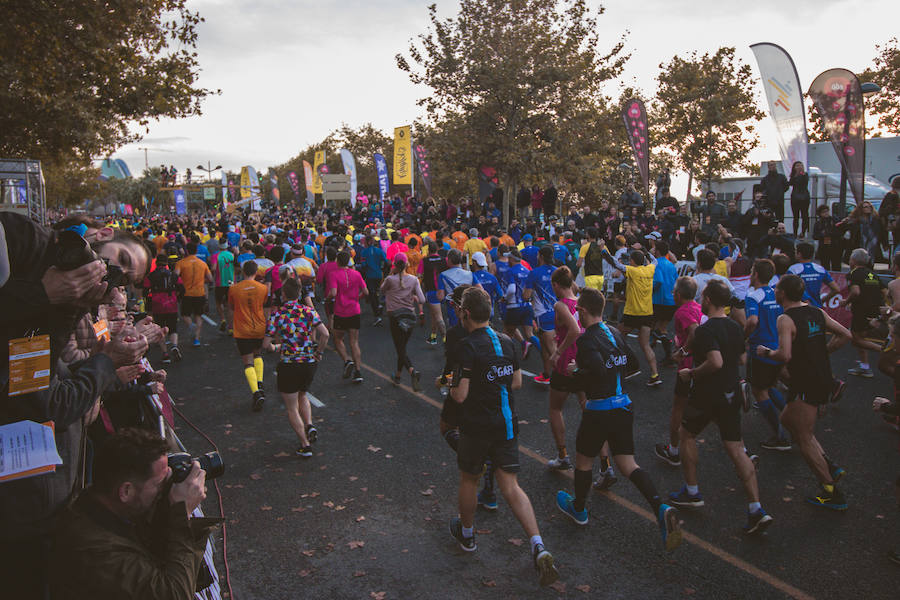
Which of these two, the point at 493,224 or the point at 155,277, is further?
the point at 493,224

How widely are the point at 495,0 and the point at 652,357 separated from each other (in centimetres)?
2239

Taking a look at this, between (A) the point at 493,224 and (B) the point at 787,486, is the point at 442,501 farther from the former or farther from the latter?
(A) the point at 493,224

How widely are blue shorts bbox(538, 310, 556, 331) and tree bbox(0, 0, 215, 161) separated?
10563 millimetres

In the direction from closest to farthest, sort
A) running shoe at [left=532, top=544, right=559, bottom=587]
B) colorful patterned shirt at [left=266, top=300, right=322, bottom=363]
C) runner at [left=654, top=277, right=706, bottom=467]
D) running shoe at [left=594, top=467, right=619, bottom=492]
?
running shoe at [left=532, top=544, right=559, bottom=587], running shoe at [left=594, top=467, right=619, bottom=492], runner at [left=654, top=277, right=706, bottom=467], colorful patterned shirt at [left=266, top=300, right=322, bottom=363]

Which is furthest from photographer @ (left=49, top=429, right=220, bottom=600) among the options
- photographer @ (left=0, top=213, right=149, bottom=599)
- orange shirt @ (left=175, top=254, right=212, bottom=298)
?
orange shirt @ (left=175, top=254, right=212, bottom=298)

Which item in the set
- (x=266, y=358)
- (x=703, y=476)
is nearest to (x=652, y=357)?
(x=703, y=476)

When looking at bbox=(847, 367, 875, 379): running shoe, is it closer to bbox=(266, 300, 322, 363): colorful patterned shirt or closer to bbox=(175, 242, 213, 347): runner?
bbox=(266, 300, 322, 363): colorful patterned shirt

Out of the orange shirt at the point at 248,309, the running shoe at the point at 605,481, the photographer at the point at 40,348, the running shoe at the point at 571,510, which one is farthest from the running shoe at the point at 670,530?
the orange shirt at the point at 248,309

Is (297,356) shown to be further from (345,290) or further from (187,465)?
(187,465)

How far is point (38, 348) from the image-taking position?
2.40m

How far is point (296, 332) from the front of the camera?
23.0 feet

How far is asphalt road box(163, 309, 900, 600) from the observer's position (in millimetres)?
4465

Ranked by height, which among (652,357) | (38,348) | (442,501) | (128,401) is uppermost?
(38,348)

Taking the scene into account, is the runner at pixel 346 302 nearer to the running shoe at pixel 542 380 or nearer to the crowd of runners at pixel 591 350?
the crowd of runners at pixel 591 350
